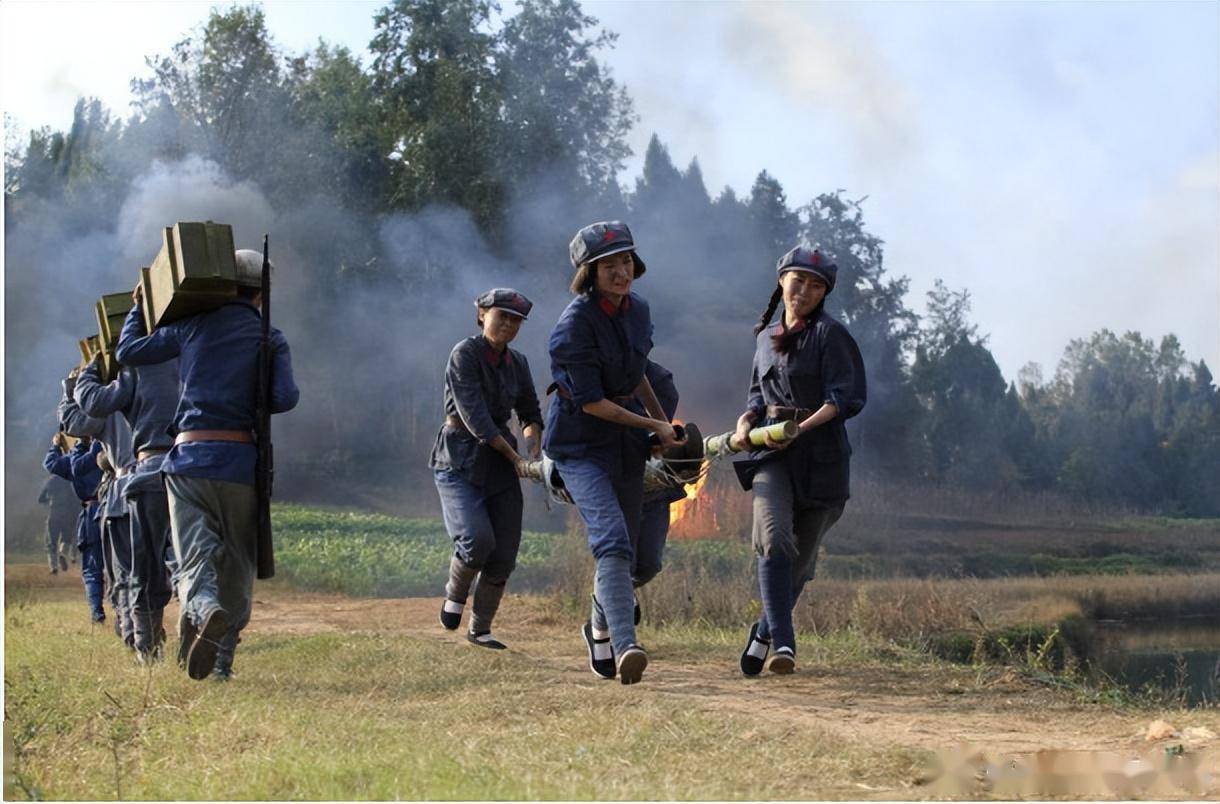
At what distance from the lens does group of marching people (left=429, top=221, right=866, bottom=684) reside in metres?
7.37

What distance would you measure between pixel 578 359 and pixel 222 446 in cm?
180

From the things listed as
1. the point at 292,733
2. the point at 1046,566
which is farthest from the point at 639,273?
the point at 1046,566

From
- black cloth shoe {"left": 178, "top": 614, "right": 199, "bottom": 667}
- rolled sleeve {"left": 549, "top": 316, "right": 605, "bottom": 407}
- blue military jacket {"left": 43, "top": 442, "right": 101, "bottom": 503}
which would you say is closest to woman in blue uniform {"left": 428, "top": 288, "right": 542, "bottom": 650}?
rolled sleeve {"left": 549, "top": 316, "right": 605, "bottom": 407}

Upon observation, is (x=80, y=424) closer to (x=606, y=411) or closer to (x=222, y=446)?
(x=222, y=446)

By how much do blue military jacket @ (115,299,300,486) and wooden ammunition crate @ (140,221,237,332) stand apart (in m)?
0.11

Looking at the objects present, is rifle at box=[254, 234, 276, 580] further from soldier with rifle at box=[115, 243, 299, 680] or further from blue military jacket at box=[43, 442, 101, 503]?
blue military jacket at box=[43, 442, 101, 503]

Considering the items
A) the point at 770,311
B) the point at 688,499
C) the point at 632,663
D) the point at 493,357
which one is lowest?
the point at 632,663

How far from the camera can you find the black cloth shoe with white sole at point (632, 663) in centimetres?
698

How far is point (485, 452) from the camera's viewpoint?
371 inches

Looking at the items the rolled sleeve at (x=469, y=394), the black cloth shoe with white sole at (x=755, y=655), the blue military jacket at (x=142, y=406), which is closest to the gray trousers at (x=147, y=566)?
the blue military jacket at (x=142, y=406)

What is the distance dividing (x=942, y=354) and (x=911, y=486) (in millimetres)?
4917

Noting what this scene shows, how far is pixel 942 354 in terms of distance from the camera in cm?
4319

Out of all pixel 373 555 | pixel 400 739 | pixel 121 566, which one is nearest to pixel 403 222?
pixel 373 555

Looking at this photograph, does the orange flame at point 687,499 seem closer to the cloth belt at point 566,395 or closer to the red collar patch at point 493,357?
the cloth belt at point 566,395
